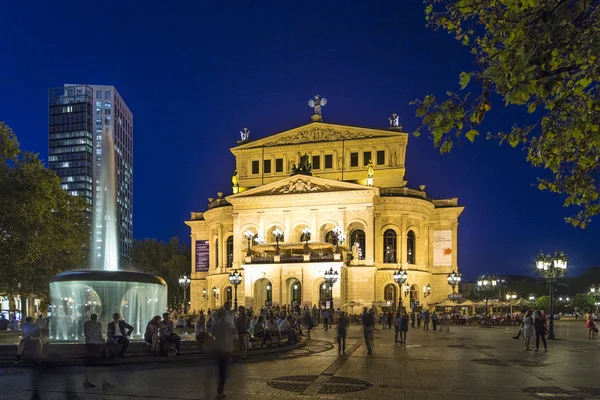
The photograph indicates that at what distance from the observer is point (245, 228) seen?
65000mm

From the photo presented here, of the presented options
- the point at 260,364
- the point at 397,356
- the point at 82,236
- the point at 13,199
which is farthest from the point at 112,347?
the point at 82,236

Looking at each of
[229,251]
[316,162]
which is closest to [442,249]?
[316,162]

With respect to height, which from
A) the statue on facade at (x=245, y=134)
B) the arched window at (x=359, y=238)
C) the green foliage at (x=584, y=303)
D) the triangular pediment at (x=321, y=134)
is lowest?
the green foliage at (x=584, y=303)

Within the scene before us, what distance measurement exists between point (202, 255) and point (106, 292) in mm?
49268

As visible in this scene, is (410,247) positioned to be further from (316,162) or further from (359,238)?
(316,162)

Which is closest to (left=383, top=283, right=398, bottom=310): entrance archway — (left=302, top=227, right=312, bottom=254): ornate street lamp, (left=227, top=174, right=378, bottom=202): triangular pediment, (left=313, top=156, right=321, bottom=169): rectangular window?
(left=302, top=227, right=312, bottom=254): ornate street lamp

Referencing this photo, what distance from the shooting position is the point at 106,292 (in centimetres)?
2002

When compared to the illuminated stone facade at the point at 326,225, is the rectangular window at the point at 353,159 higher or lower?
higher

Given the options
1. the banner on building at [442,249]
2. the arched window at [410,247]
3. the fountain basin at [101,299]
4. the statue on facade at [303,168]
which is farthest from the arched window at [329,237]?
the fountain basin at [101,299]

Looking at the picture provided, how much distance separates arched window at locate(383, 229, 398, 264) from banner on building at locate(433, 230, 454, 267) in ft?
16.2

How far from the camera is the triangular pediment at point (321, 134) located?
68.9 m

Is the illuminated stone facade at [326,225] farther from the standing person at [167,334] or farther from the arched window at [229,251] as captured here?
the standing person at [167,334]

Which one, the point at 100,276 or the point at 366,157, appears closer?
the point at 100,276

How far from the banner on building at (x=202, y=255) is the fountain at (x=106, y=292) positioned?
43361 mm
